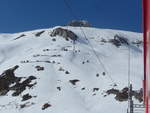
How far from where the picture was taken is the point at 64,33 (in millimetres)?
124562

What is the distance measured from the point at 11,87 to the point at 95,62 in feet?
81.5

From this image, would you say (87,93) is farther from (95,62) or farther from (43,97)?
(95,62)

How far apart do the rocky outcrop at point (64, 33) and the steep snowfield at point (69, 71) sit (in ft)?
6.26

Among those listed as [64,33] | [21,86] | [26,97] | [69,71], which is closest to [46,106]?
[26,97]

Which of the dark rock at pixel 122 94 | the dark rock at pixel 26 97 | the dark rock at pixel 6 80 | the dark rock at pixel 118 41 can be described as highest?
the dark rock at pixel 118 41

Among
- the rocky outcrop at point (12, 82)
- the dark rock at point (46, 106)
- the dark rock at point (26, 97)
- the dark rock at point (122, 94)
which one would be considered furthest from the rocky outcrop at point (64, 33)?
the dark rock at point (46, 106)

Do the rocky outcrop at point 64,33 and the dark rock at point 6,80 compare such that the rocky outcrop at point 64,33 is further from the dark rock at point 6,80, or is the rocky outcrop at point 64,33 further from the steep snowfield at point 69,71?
the dark rock at point 6,80

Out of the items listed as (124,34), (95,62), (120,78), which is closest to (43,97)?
(120,78)

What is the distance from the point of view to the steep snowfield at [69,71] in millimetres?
70000

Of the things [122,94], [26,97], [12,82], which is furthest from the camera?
[12,82]

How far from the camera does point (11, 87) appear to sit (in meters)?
83.0

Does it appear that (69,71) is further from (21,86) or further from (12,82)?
(12,82)

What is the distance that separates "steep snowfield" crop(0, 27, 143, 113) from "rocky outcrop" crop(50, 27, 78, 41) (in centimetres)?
191

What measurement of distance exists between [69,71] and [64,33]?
38327 millimetres
